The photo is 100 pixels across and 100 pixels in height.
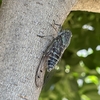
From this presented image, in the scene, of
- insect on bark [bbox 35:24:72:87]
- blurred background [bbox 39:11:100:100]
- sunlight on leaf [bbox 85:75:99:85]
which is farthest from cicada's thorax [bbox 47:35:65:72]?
sunlight on leaf [bbox 85:75:99:85]

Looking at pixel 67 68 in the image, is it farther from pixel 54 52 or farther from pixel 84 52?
pixel 54 52

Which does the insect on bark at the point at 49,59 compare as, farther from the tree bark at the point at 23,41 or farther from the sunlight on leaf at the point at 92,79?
the sunlight on leaf at the point at 92,79

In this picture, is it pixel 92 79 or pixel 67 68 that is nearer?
pixel 67 68

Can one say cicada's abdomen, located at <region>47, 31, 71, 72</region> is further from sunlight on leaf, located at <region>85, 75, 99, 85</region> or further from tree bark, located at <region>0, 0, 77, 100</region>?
sunlight on leaf, located at <region>85, 75, 99, 85</region>

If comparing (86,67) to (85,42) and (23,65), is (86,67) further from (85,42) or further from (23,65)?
(23,65)

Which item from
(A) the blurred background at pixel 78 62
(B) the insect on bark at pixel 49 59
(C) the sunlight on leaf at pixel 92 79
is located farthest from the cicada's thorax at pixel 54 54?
(C) the sunlight on leaf at pixel 92 79

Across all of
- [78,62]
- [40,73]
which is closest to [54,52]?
[40,73]

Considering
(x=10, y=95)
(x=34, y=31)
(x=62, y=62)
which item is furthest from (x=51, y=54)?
(x=62, y=62)
